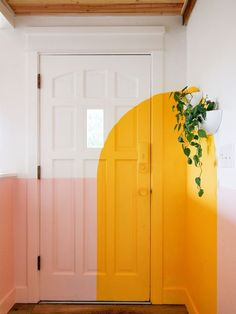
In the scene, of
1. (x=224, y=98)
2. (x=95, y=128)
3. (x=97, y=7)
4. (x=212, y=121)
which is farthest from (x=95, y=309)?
(x=97, y=7)

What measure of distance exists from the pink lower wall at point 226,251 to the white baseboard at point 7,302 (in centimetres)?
152

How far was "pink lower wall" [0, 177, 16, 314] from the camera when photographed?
2121mm

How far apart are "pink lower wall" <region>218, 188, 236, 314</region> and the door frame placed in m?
0.78

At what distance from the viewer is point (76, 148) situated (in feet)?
7.54

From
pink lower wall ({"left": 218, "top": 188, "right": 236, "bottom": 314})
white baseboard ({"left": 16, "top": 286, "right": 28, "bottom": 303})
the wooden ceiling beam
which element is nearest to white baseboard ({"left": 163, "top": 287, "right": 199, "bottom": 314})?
pink lower wall ({"left": 218, "top": 188, "right": 236, "bottom": 314})

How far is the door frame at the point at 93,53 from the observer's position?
2262 millimetres

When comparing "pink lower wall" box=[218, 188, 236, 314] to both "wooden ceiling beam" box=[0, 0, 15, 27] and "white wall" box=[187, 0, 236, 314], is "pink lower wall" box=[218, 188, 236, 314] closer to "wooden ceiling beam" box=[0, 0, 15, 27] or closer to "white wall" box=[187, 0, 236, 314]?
"white wall" box=[187, 0, 236, 314]

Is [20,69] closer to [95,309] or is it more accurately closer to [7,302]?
[7,302]

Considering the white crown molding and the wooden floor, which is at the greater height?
the white crown molding

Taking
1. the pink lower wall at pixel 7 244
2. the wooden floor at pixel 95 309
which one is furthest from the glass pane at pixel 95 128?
the wooden floor at pixel 95 309

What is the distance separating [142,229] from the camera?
7.47ft

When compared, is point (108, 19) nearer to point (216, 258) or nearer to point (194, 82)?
point (194, 82)

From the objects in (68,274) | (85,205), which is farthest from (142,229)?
(68,274)

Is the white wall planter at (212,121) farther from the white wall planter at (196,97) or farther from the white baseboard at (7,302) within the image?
the white baseboard at (7,302)
